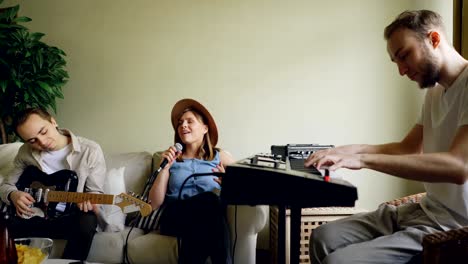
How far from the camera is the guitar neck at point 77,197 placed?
1.71 m

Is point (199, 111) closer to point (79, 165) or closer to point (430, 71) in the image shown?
point (79, 165)

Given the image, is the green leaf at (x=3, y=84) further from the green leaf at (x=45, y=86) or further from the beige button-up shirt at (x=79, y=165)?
the beige button-up shirt at (x=79, y=165)

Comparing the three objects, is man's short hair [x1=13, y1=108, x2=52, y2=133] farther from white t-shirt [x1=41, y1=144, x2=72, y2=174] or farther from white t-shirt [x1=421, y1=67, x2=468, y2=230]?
white t-shirt [x1=421, y1=67, x2=468, y2=230]

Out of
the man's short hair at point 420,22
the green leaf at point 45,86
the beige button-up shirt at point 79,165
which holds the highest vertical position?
the man's short hair at point 420,22

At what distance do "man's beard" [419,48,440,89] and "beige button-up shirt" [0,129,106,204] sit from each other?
5.12ft

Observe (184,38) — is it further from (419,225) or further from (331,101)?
(419,225)

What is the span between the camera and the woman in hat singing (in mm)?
1533

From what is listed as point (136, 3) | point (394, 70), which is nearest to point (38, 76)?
point (136, 3)

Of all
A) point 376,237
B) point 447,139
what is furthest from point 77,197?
point 447,139

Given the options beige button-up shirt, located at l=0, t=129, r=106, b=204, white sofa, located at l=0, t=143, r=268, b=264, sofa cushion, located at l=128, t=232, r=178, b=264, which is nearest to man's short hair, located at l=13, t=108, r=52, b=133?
beige button-up shirt, located at l=0, t=129, r=106, b=204

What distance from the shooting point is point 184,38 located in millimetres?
2471

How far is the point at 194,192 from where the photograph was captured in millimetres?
1773

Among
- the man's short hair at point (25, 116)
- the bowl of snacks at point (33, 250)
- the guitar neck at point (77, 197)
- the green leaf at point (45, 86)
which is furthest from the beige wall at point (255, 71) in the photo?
the bowl of snacks at point (33, 250)

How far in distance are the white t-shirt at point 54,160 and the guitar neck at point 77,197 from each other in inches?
6.9
